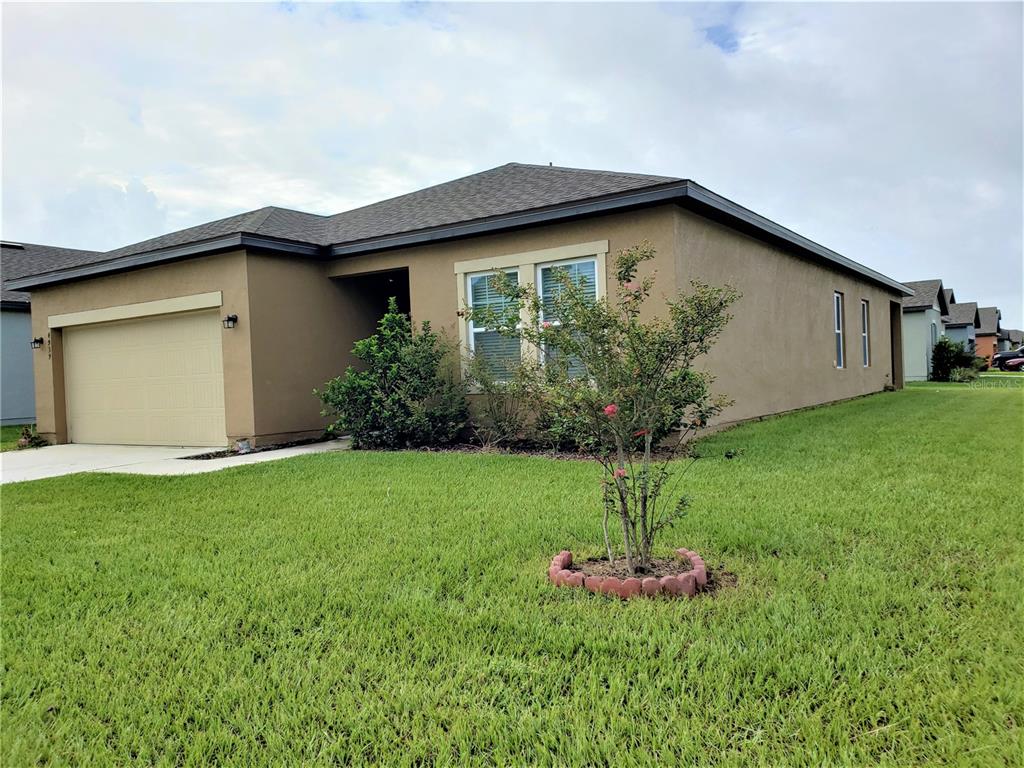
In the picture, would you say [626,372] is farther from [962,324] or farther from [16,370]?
[962,324]

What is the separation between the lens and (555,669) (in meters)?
2.65

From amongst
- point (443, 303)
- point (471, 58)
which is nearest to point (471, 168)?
point (471, 58)

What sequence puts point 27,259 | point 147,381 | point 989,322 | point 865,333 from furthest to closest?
point 989,322 < point 27,259 < point 865,333 < point 147,381

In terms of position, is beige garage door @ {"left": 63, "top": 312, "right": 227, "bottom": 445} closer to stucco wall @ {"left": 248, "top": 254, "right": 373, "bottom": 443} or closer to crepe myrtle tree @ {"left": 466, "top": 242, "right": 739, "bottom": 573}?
stucco wall @ {"left": 248, "top": 254, "right": 373, "bottom": 443}

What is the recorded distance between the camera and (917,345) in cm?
2753

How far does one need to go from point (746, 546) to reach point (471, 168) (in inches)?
543

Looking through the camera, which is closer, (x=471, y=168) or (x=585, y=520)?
(x=585, y=520)

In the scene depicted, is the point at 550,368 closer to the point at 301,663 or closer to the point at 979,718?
the point at 301,663

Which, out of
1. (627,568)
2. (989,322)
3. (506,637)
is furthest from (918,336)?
(989,322)

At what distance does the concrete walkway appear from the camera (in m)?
8.44

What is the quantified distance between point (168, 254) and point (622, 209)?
286 inches

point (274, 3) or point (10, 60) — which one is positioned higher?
point (274, 3)

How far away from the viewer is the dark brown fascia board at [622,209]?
8430mm

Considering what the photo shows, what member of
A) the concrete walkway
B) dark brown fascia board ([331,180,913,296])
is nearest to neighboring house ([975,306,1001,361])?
dark brown fascia board ([331,180,913,296])
